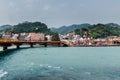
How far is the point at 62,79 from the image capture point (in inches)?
1971

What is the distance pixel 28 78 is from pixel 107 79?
38.9 feet

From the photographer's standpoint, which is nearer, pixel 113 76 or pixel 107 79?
pixel 107 79

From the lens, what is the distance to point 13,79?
50031 millimetres

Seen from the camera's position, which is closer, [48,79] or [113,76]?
[48,79]

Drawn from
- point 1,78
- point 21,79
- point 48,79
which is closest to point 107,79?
point 48,79

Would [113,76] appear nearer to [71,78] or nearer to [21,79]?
[71,78]

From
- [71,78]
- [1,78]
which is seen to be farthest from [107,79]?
[1,78]

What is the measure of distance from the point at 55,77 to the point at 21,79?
18.4ft

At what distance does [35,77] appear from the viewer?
52375 millimetres

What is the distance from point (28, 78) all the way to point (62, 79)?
511 cm

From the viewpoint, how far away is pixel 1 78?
51.3 meters

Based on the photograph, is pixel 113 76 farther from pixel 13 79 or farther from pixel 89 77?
pixel 13 79

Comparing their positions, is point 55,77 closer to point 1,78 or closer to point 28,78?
point 28,78

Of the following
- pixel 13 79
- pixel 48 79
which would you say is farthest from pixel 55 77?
pixel 13 79
